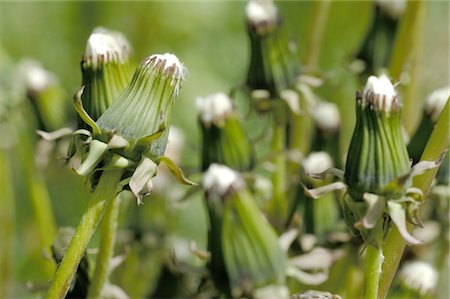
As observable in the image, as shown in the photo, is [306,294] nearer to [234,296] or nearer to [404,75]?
[234,296]

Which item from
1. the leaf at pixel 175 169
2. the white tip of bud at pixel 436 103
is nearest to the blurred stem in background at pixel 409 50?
the white tip of bud at pixel 436 103

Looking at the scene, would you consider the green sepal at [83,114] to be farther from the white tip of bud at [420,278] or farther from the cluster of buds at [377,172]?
the white tip of bud at [420,278]

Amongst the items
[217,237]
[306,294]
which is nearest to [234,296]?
[217,237]

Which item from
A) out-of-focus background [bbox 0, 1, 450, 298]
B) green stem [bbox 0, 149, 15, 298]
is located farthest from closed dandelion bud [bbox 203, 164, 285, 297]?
out-of-focus background [bbox 0, 1, 450, 298]

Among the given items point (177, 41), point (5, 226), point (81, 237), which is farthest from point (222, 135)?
point (177, 41)

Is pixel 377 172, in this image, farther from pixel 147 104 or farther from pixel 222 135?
pixel 222 135
